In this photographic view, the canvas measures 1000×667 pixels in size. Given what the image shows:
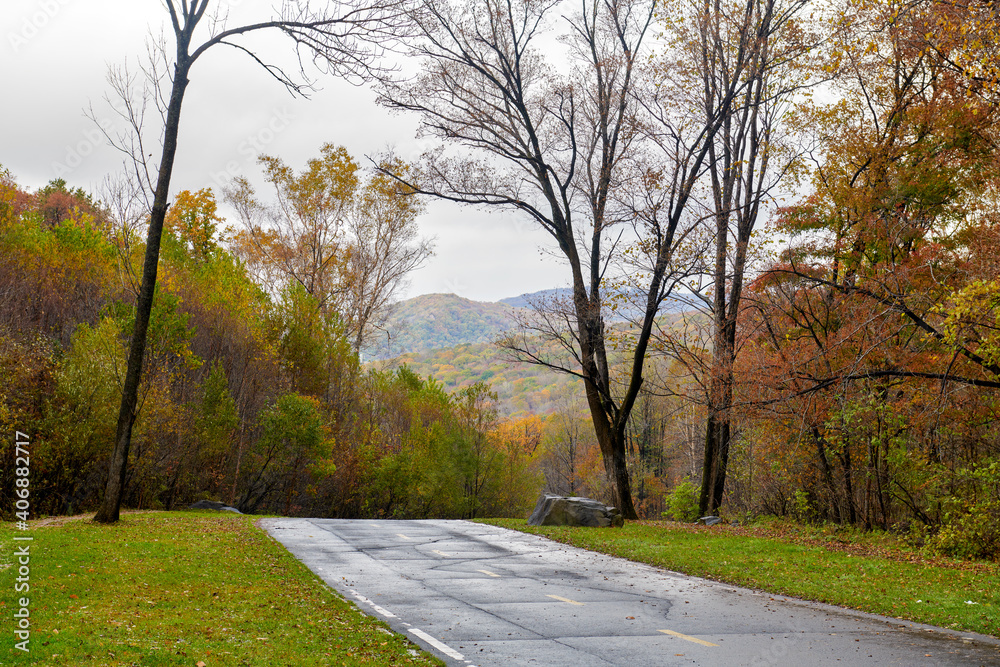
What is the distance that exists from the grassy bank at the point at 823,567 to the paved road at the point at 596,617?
556 mm

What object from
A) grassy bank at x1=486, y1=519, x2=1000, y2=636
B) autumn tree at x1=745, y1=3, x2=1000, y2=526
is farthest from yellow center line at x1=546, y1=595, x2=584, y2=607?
autumn tree at x1=745, y1=3, x2=1000, y2=526

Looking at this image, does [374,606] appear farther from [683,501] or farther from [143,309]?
[683,501]

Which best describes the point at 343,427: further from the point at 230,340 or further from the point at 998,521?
the point at 998,521

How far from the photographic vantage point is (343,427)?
3641cm

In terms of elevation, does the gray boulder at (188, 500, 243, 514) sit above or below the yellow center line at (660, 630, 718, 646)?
below

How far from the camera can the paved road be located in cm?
684

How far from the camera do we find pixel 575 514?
1888 centimetres

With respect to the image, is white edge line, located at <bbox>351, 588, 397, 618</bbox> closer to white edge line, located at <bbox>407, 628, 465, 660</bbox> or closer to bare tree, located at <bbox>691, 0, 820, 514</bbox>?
white edge line, located at <bbox>407, 628, 465, 660</bbox>

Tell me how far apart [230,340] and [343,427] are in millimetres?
8579

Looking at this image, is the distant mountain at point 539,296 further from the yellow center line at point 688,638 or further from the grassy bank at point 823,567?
the yellow center line at point 688,638

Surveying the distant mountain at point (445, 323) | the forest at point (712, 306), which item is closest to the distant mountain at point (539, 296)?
the forest at point (712, 306)

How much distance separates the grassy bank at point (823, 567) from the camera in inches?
364

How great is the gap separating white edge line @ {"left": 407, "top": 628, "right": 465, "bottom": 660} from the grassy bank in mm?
5745

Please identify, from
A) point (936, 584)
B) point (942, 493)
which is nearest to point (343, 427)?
point (942, 493)
